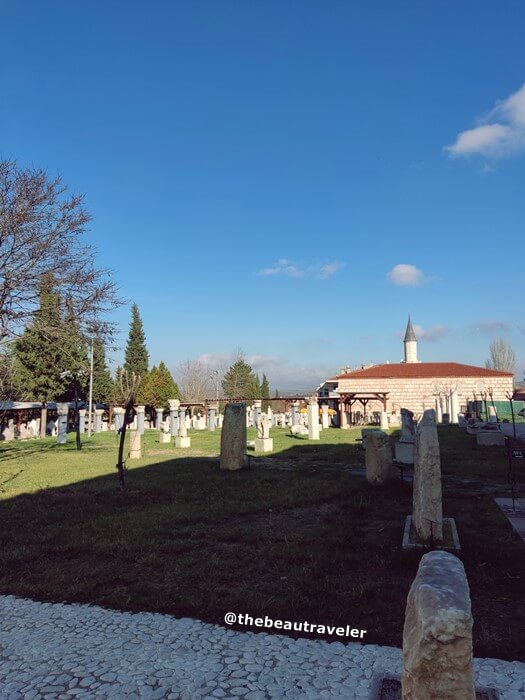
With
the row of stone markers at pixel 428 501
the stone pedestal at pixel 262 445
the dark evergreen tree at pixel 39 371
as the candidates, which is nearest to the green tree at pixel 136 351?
the dark evergreen tree at pixel 39 371

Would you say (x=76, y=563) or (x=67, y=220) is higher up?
(x=67, y=220)

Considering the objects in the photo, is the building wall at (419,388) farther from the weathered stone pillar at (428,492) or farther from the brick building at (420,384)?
the weathered stone pillar at (428,492)

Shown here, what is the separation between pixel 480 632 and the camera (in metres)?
3.61

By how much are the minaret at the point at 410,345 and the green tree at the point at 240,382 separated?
2029 cm

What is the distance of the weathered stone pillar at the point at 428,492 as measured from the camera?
18.2 feet

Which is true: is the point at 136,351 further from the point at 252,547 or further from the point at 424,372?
the point at 252,547

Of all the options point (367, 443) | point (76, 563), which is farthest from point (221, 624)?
point (367, 443)

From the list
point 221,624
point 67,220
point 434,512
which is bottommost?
point 221,624

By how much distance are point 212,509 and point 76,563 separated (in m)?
2.86

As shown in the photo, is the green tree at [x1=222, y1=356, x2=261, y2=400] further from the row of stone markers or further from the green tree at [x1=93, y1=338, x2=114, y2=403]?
the row of stone markers

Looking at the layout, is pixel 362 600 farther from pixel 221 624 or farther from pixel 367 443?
pixel 367 443

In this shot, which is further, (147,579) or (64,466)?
(64,466)

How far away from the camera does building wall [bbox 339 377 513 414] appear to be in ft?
132

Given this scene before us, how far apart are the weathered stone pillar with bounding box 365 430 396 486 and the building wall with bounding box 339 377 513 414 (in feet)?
101
